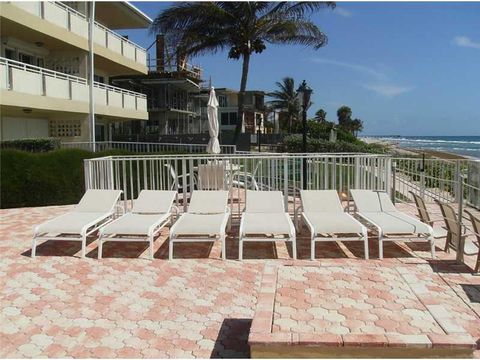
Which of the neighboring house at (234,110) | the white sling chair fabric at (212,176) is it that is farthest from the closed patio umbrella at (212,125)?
the neighboring house at (234,110)

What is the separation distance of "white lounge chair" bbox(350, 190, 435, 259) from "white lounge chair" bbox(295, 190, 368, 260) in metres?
0.29

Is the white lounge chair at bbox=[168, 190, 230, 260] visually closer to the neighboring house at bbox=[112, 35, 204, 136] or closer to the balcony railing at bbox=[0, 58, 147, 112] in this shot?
the balcony railing at bbox=[0, 58, 147, 112]

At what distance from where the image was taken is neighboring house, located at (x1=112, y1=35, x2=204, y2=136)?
3762cm

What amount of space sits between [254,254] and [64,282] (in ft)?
8.80

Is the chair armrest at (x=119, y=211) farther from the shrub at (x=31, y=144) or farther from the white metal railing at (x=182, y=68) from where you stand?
the white metal railing at (x=182, y=68)

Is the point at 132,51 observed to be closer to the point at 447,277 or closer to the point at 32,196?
the point at 32,196

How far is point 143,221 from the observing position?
6.87m

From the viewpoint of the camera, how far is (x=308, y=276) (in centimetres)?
452

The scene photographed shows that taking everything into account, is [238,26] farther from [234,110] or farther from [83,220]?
[234,110]

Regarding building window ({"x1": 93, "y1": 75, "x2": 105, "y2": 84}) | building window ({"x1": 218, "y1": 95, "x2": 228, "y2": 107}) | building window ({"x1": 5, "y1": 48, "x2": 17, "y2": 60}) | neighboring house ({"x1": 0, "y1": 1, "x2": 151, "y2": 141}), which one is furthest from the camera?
building window ({"x1": 218, "y1": 95, "x2": 228, "y2": 107})

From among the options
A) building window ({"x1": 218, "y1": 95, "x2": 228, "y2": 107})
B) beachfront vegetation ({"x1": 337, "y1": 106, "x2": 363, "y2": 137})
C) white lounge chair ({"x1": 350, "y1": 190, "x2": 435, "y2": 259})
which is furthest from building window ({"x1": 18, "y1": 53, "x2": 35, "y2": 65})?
beachfront vegetation ({"x1": 337, "y1": 106, "x2": 363, "y2": 137})

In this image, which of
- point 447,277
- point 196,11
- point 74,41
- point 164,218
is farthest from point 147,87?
point 447,277

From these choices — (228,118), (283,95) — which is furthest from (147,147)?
(283,95)

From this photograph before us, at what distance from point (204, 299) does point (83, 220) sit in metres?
3.09
